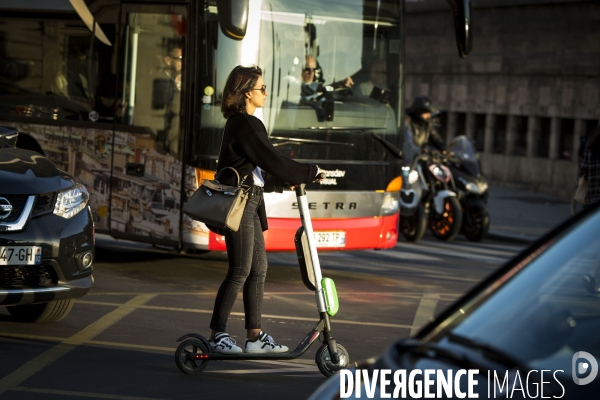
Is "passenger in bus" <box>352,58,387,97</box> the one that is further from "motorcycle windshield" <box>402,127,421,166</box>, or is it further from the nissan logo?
"motorcycle windshield" <box>402,127,421,166</box>

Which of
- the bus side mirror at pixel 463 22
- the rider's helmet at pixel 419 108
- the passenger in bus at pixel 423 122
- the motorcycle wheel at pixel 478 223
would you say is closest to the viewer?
the bus side mirror at pixel 463 22

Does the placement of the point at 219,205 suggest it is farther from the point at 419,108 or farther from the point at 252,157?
the point at 419,108

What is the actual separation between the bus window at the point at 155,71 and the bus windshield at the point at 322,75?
1.10ft

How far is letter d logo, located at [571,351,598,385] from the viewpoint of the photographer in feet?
9.24

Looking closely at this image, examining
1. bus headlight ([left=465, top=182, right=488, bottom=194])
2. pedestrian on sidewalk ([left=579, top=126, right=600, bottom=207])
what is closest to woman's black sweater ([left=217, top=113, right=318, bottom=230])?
pedestrian on sidewalk ([left=579, top=126, right=600, bottom=207])

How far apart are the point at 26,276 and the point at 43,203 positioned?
476mm

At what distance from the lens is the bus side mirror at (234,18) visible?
31.7ft

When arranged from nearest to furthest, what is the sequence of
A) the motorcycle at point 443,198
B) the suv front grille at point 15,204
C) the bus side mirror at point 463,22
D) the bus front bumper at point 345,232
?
the suv front grille at point 15,204
the bus front bumper at point 345,232
the bus side mirror at point 463,22
the motorcycle at point 443,198

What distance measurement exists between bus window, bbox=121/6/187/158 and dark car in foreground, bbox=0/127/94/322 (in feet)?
8.99

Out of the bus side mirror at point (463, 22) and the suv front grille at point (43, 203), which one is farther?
the bus side mirror at point (463, 22)

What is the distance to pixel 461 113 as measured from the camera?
30.4m

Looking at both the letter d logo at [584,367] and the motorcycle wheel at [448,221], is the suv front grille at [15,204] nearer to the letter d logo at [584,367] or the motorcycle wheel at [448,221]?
the letter d logo at [584,367]

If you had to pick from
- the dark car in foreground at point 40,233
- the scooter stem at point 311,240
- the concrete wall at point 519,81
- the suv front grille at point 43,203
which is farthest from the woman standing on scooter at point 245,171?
the concrete wall at point 519,81

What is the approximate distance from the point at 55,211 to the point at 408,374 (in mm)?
5138
